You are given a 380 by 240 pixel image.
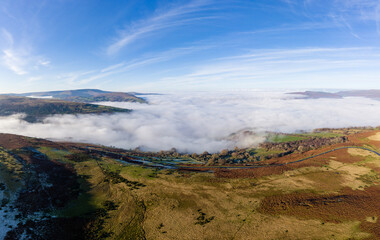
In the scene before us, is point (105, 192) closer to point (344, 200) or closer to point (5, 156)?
point (5, 156)

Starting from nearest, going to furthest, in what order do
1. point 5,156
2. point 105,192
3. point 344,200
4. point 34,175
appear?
1. point 344,200
2. point 105,192
3. point 34,175
4. point 5,156

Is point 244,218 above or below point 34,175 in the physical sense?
below

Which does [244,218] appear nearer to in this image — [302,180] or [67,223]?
[302,180]

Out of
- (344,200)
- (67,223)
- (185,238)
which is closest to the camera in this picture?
(185,238)

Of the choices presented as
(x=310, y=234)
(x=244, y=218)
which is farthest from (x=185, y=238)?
(x=310, y=234)

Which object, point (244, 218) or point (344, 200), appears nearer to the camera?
point (244, 218)

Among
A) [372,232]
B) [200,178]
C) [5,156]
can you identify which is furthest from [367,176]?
[5,156]
